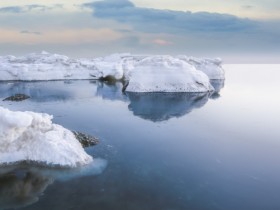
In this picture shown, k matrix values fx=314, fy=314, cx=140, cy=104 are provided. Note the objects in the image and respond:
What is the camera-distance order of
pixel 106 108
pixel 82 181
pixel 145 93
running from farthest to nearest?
1. pixel 145 93
2. pixel 106 108
3. pixel 82 181

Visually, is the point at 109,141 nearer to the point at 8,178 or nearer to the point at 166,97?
the point at 8,178

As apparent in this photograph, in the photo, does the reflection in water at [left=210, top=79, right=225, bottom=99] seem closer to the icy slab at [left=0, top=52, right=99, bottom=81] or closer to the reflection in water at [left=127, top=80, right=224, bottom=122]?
the reflection in water at [left=127, top=80, right=224, bottom=122]

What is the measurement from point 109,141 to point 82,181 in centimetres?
608

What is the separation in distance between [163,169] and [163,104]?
18.6 m

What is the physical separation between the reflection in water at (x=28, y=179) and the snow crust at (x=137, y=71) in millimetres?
27266

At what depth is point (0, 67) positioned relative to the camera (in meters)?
59.0

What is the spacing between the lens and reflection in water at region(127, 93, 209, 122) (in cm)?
2738

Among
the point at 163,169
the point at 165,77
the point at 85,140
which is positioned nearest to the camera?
the point at 163,169

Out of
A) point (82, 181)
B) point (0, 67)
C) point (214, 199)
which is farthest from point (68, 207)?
point (0, 67)

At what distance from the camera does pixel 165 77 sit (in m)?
40.2

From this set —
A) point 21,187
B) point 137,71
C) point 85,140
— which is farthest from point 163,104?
point 21,187

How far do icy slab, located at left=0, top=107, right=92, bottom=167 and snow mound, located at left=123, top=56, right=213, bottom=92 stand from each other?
2635 centimetres

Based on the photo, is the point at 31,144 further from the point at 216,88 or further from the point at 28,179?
the point at 216,88

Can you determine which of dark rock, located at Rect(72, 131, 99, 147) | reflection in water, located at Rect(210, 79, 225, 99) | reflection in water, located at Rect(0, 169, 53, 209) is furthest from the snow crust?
reflection in water, located at Rect(0, 169, 53, 209)
